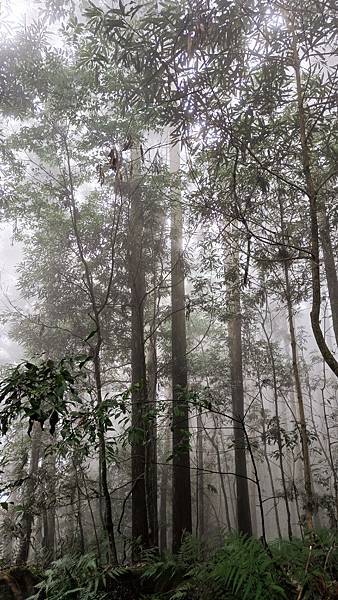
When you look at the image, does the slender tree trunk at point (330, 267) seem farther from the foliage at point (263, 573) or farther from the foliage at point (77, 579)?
the foliage at point (77, 579)

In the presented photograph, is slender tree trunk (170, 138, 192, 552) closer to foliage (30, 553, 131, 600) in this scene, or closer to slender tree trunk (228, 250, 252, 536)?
slender tree trunk (228, 250, 252, 536)

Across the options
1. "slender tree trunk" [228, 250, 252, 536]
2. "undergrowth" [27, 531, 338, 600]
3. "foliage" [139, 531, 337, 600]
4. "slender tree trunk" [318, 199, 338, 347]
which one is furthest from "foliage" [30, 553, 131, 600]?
"slender tree trunk" [228, 250, 252, 536]

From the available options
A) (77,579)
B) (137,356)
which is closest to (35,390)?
(77,579)

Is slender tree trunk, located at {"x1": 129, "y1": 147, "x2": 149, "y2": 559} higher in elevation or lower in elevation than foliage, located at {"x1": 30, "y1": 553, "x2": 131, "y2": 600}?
higher

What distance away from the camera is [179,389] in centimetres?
675

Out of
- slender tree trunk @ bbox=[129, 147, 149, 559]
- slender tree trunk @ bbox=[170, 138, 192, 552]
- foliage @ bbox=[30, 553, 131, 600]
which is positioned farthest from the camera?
slender tree trunk @ bbox=[170, 138, 192, 552]

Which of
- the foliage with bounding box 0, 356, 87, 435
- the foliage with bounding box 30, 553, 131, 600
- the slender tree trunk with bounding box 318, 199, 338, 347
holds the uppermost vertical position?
the slender tree trunk with bounding box 318, 199, 338, 347

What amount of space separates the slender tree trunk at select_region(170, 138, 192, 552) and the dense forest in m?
0.05

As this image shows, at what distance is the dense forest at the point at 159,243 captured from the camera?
3.47 meters

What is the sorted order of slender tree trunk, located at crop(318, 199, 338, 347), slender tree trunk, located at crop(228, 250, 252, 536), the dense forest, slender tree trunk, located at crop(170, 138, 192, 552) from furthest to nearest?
1. slender tree trunk, located at crop(228, 250, 252, 536)
2. slender tree trunk, located at crop(318, 199, 338, 347)
3. slender tree trunk, located at crop(170, 138, 192, 552)
4. the dense forest

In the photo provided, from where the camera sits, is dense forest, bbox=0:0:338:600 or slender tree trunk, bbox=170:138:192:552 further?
slender tree trunk, bbox=170:138:192:552

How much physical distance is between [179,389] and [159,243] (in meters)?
3.29

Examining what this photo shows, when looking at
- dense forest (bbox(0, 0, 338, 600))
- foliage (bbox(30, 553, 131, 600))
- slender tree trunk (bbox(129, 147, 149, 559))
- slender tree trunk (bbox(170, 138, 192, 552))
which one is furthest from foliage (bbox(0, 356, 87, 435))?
slender tree trunk (bbox(129, 147, 149, 559))

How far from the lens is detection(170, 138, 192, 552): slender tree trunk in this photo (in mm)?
6613
